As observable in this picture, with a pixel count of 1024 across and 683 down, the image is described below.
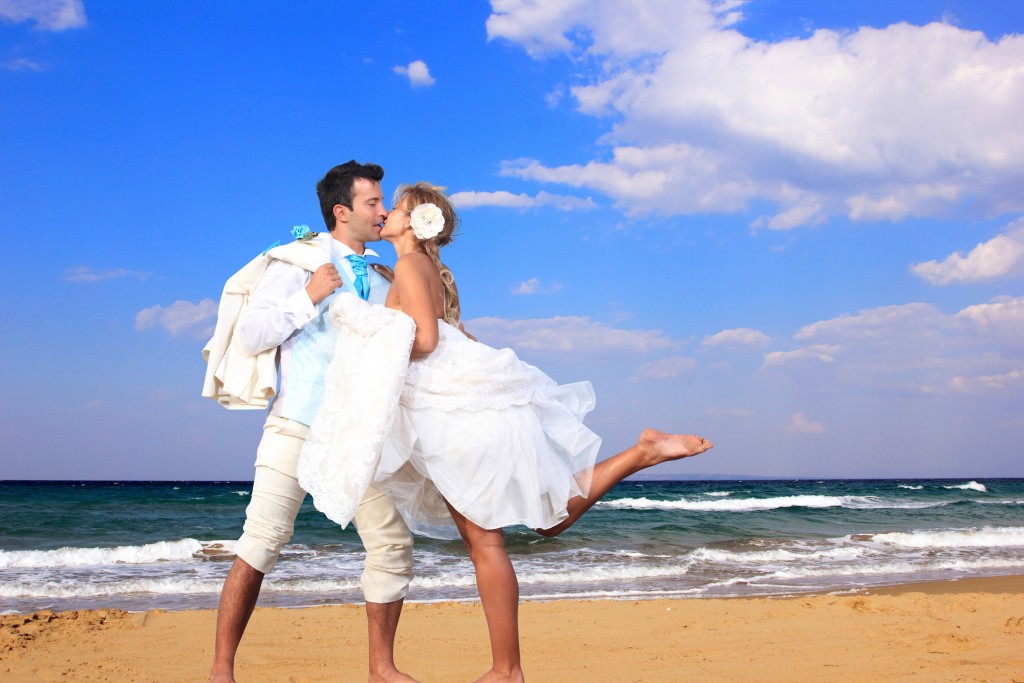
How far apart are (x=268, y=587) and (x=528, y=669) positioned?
4621 millimetres

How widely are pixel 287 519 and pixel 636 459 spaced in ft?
4.92

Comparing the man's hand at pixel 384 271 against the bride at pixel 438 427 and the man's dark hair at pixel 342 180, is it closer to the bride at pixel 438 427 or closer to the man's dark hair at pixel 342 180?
the man's dark hair at pixel 342 180

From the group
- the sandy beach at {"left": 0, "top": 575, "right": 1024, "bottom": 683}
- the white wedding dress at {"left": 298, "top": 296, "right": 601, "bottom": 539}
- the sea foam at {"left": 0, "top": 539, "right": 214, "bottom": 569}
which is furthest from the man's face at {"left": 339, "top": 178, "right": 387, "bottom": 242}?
the sea foam at {"left": 0, "top": 539, "right": 214, "bottom": 569}

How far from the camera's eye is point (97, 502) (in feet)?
69.6

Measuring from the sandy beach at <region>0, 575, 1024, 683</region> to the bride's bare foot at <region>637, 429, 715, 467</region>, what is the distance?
1.79 meters

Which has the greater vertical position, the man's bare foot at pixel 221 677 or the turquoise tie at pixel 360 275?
the turquoise tie at pixel 360 275

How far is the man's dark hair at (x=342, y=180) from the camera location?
379 centimetres

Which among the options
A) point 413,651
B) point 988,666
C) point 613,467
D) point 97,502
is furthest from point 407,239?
point 97,502

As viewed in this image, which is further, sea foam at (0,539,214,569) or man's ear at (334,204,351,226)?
sea foam at (0,539,214,569)

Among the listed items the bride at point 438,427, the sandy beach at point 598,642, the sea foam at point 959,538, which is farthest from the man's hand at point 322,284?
the sea foam at point 959,538

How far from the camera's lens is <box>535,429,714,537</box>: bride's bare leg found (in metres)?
3.36

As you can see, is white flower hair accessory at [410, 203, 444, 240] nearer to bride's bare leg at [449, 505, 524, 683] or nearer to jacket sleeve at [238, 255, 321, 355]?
jacket sleeve at [238, 255, 321, 355]

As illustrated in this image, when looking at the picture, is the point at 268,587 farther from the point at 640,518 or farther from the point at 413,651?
the point at 640,518

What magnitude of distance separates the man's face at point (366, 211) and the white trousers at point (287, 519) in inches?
37.2
